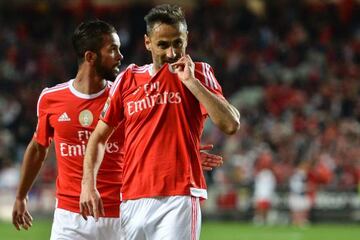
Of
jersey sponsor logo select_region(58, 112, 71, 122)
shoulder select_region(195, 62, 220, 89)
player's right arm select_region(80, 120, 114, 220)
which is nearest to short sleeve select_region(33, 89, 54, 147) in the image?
jersey sponsor logo select_region(58, 112, 71, 122)

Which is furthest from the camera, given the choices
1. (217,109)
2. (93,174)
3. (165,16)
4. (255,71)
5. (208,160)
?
(255,71)

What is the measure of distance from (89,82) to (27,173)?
0.82 m

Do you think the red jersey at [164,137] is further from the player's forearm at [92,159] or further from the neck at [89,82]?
the neck at [89,82]

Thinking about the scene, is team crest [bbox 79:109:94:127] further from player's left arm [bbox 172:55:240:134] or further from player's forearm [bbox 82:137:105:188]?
player's left arm [bbox 172:55:240:134]

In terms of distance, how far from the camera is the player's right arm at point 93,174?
18.5ft

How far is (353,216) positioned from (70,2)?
13804 millimetres

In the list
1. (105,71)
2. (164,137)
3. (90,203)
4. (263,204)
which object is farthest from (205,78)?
(263,204)

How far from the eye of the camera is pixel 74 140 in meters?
6.98

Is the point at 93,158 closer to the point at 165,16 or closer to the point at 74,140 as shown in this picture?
the point at 165,16

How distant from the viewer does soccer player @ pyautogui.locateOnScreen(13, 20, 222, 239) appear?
270 inches

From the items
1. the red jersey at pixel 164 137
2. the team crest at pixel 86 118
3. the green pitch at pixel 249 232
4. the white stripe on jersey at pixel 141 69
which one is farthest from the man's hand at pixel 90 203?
the green pitch at pixel 249 232

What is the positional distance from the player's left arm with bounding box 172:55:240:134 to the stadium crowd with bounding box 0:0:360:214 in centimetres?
1674

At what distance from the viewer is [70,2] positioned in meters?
31.6

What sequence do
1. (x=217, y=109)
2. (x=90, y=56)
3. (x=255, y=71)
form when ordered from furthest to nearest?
(x=255, y=71)
(x=90, y=56)
(x=217, y=109)
